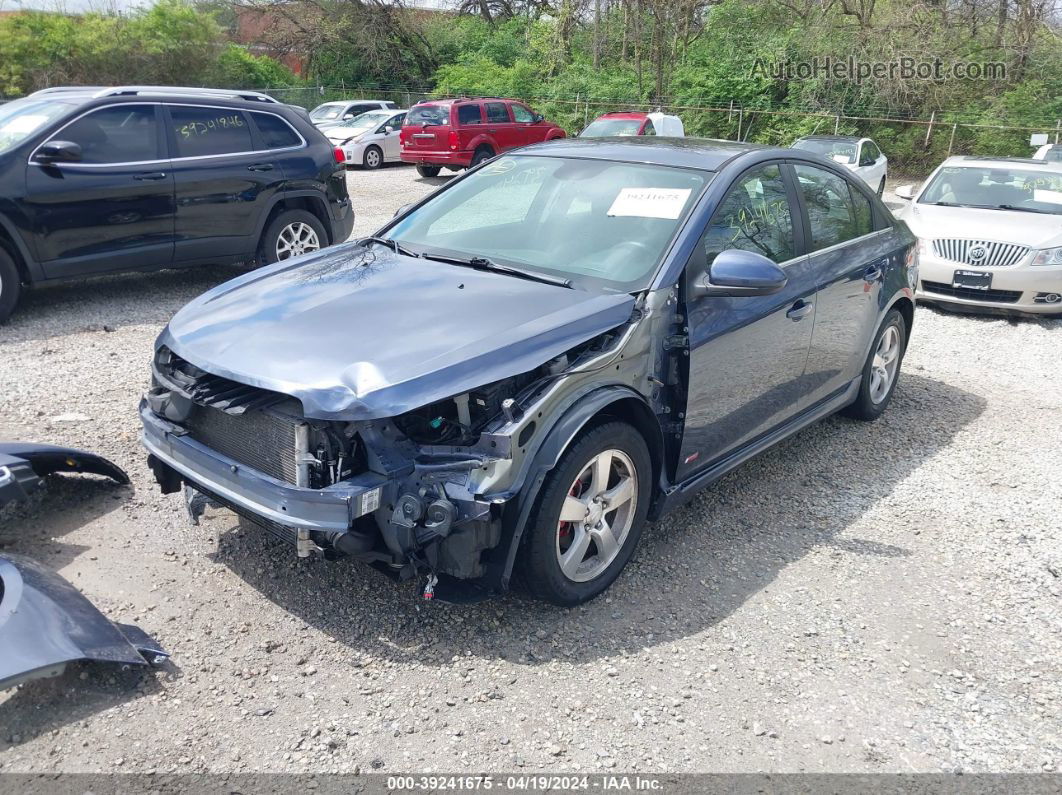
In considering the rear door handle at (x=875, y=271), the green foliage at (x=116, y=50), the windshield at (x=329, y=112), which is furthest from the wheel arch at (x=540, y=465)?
the green foliage at (x=116, y=50)

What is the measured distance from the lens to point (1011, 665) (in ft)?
11.4

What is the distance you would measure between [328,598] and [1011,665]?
2.75m

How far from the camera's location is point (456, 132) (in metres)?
20.0

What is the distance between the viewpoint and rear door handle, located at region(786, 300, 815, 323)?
4516mm

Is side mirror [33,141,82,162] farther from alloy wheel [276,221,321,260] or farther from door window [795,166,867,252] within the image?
door window [795,166,867,252]

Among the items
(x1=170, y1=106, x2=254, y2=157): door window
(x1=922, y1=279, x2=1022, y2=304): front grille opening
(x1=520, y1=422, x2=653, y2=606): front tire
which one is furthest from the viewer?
(x1=922, y1=279, x2=1022, y2=304): front grille opening

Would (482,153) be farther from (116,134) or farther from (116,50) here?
(116,50)

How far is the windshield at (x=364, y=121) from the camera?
22.6m

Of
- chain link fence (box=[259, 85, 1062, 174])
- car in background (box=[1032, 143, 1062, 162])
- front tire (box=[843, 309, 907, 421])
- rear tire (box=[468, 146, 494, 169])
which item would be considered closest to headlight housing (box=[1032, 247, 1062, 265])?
front tire (box=[843, 309, 907, 421])

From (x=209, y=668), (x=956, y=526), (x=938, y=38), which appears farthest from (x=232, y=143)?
(x=938, y=38)

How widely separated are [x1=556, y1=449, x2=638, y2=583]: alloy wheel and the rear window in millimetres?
17712

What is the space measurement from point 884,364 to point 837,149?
1193cm

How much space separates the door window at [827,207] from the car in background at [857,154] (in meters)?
11.5

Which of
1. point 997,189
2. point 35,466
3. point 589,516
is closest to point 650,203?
point 589,516
